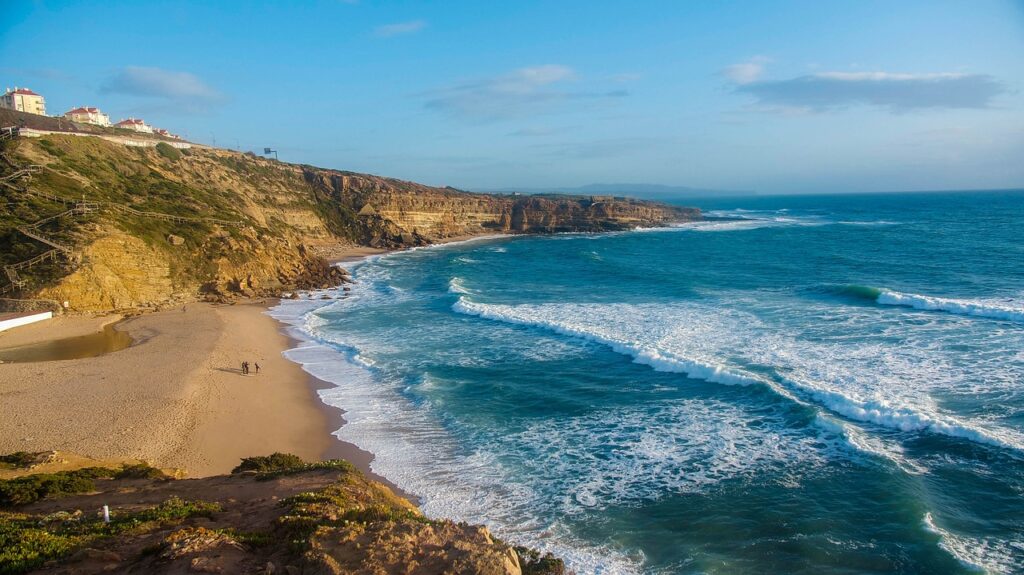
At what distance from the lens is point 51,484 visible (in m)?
11.2

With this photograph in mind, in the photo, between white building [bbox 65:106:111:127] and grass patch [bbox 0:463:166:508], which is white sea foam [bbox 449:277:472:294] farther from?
white building [bbox 65:106:111:127]

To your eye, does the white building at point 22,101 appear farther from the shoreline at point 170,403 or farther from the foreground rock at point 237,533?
the foreground rock at point 237,533

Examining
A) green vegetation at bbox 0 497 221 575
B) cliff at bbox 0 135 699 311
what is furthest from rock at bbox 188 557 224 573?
cliff at bbox 0 135 699 311

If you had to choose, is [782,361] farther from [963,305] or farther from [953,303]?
[953,303]

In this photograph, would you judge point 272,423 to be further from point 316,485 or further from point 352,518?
point 352,518

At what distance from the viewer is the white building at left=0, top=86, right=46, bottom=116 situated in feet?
234

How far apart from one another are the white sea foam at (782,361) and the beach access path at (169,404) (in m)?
12.5

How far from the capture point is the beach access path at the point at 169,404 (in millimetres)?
15914

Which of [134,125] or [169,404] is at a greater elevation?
[134,125]

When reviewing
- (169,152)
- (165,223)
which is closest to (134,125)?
(169,152)

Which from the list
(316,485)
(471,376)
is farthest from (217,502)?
(471,376)

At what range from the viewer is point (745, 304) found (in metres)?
33.5

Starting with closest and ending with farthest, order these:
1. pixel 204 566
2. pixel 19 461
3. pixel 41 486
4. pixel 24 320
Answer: pixel 204 566
pixel 41 486
pixel 19 461
pixel 24 320

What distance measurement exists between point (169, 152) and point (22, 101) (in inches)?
1085
